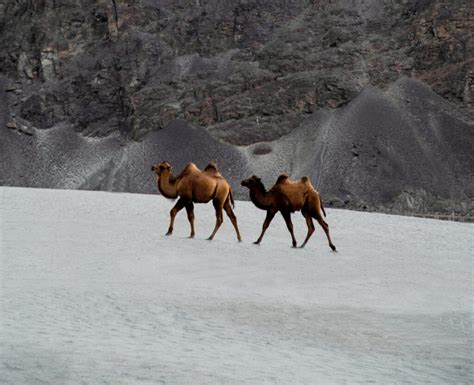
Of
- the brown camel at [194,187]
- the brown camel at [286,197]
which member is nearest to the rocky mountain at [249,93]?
the brown camel at [286,197]

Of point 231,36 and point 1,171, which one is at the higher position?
point 231,36

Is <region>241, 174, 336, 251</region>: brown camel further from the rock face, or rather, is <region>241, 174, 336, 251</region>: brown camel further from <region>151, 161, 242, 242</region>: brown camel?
the rock face

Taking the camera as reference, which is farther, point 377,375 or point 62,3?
point 62,3

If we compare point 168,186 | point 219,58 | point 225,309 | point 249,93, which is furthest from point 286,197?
point 219,58

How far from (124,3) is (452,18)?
4472 cm

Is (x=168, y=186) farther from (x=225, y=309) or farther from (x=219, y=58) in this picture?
(x=219, y=58)

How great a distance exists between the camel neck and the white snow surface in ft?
4.04

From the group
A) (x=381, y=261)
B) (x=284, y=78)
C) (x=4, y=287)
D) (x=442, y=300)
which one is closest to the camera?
(x=4, y=287)

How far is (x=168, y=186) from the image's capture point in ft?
54.2

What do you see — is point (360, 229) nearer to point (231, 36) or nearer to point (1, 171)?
point (1, 171)

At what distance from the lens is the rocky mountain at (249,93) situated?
221ft

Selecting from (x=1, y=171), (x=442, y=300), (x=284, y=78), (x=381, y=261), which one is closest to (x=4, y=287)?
(x=442, y=300)

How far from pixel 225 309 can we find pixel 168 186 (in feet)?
24.3

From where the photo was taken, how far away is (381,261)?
615 inches
